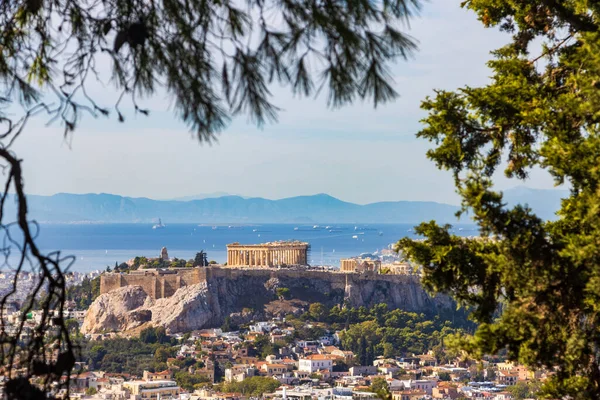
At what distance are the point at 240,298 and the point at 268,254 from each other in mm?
4750

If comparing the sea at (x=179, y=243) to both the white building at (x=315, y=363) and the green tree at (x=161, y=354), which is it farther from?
the white building at (x=315, y=363)

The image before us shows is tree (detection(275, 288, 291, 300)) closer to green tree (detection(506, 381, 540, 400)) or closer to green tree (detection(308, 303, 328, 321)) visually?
green tree (detection(308, 303, 328, 321))

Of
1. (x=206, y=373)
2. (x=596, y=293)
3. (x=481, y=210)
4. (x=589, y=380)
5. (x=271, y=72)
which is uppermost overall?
(x=271, y=72)

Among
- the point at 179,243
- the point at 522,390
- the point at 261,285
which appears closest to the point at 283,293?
the point at 261,285

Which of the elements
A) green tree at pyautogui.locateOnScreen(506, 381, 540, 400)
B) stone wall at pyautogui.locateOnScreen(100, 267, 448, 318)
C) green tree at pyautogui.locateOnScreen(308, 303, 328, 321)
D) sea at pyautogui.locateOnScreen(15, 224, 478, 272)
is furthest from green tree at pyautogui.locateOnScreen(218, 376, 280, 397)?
sea at pyautogui.locateOnScreen(15, 224, 478, 272)

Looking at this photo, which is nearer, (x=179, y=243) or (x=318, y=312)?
(x=318, y=312)

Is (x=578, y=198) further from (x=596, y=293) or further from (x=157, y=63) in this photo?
(x=157, y=63)

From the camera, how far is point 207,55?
16.6 ft

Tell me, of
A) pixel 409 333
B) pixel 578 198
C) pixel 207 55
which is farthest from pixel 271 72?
pixel 409 333

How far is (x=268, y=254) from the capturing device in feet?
200

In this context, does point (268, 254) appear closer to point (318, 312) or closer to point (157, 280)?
point (318, 312)

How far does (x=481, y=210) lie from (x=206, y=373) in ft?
132

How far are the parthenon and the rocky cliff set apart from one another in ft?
11.4

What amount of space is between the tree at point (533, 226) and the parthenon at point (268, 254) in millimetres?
53347
